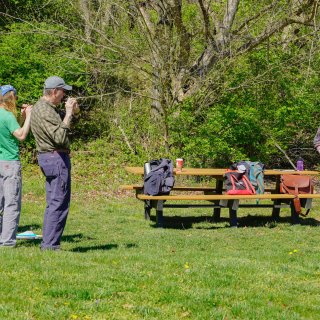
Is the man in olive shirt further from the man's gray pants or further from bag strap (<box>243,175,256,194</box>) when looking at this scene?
bag strap (<box>243,175,256,194</box>)

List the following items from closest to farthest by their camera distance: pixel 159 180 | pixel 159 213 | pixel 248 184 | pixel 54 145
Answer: pixel 54 145, pixel 159 180, pixel 159 213, pixel 248 184

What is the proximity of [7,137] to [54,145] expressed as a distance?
61 cm

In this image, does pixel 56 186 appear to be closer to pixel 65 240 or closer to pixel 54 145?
pixel 54 145

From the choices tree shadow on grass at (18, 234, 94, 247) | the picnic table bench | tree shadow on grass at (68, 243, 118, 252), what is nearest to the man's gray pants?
tree shadow on grass at (18, 234, 94, 247)

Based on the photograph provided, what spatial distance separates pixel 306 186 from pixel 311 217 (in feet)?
3.93

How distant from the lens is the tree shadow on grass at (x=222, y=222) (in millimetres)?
10864

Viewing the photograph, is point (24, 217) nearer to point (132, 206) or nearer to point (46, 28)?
point (132, 206)

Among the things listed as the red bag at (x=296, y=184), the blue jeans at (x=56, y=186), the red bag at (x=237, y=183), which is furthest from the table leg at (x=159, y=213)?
the blue jeans at (x=56, y=186)

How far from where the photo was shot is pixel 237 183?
35.0 ft

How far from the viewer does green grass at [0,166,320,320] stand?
17.4ft

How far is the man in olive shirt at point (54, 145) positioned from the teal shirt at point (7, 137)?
307 millimetres

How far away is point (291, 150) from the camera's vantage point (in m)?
18.2

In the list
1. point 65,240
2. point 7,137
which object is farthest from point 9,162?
point 65,240

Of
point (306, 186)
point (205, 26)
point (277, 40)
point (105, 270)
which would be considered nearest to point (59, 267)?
point (105, 270)
